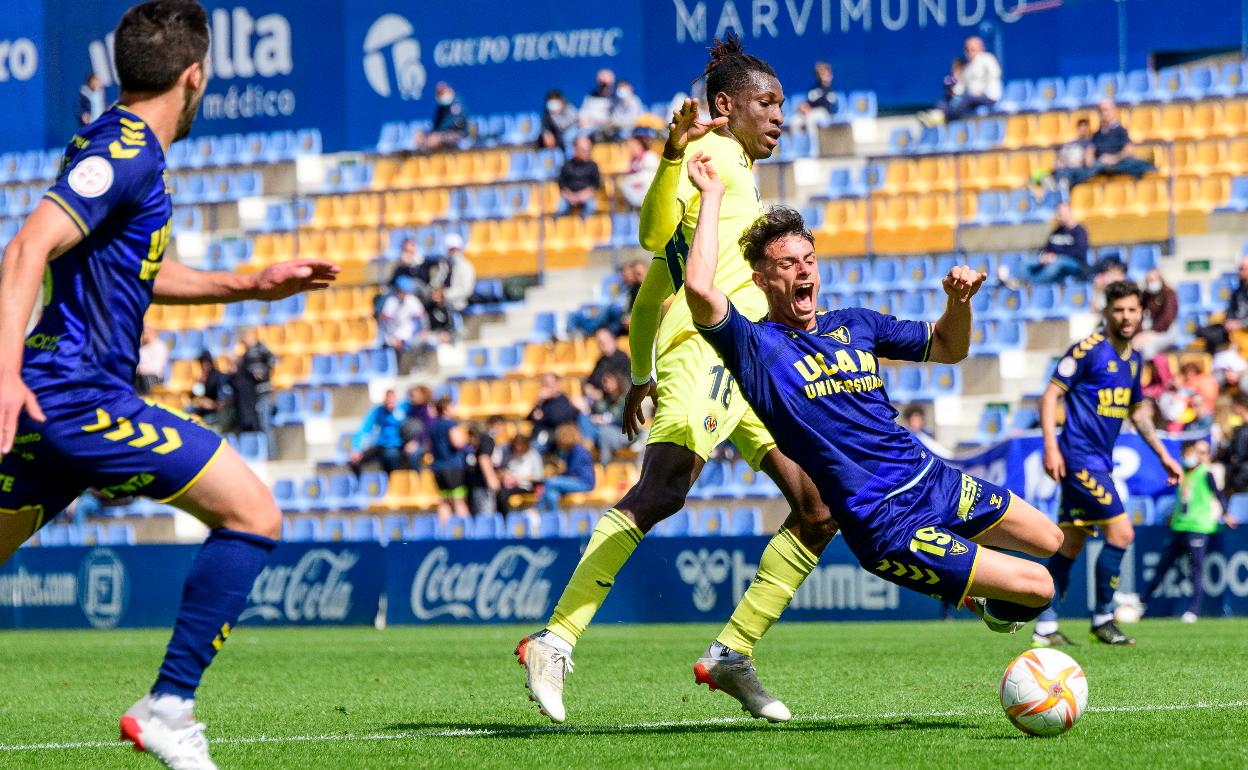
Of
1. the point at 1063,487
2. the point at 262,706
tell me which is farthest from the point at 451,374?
the point at 262,706

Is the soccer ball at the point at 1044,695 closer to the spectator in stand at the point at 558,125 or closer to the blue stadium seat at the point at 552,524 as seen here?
the blue stadium seat at the point at 552,524

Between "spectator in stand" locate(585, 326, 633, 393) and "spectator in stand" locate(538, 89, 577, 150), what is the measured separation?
22.4 ft

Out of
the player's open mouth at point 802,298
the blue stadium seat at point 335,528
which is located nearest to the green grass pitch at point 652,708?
the player's open mouth at point 802,298

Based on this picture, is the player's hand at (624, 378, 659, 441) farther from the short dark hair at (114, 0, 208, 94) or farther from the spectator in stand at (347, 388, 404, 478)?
the spectator in stand at (347, 388, 404, 478)

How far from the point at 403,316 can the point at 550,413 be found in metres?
5.09

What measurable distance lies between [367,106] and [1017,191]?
10.8 meters

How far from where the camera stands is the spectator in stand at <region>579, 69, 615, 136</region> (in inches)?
965

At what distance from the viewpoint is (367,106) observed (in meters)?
27.8

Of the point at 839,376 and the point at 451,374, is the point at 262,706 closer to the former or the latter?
the point at 839,376

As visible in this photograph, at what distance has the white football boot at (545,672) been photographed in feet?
20.3

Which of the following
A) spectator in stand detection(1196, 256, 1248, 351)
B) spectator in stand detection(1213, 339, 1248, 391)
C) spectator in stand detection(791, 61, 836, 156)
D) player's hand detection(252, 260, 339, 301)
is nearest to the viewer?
player's hand detection(252, 260, 339, 301)

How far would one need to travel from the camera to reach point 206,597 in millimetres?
4824

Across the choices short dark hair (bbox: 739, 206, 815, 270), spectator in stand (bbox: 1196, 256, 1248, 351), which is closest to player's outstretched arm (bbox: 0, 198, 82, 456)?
short dark hair (bbox: 739, 206, 815, 270)

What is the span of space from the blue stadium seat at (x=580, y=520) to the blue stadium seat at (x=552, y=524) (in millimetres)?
60
